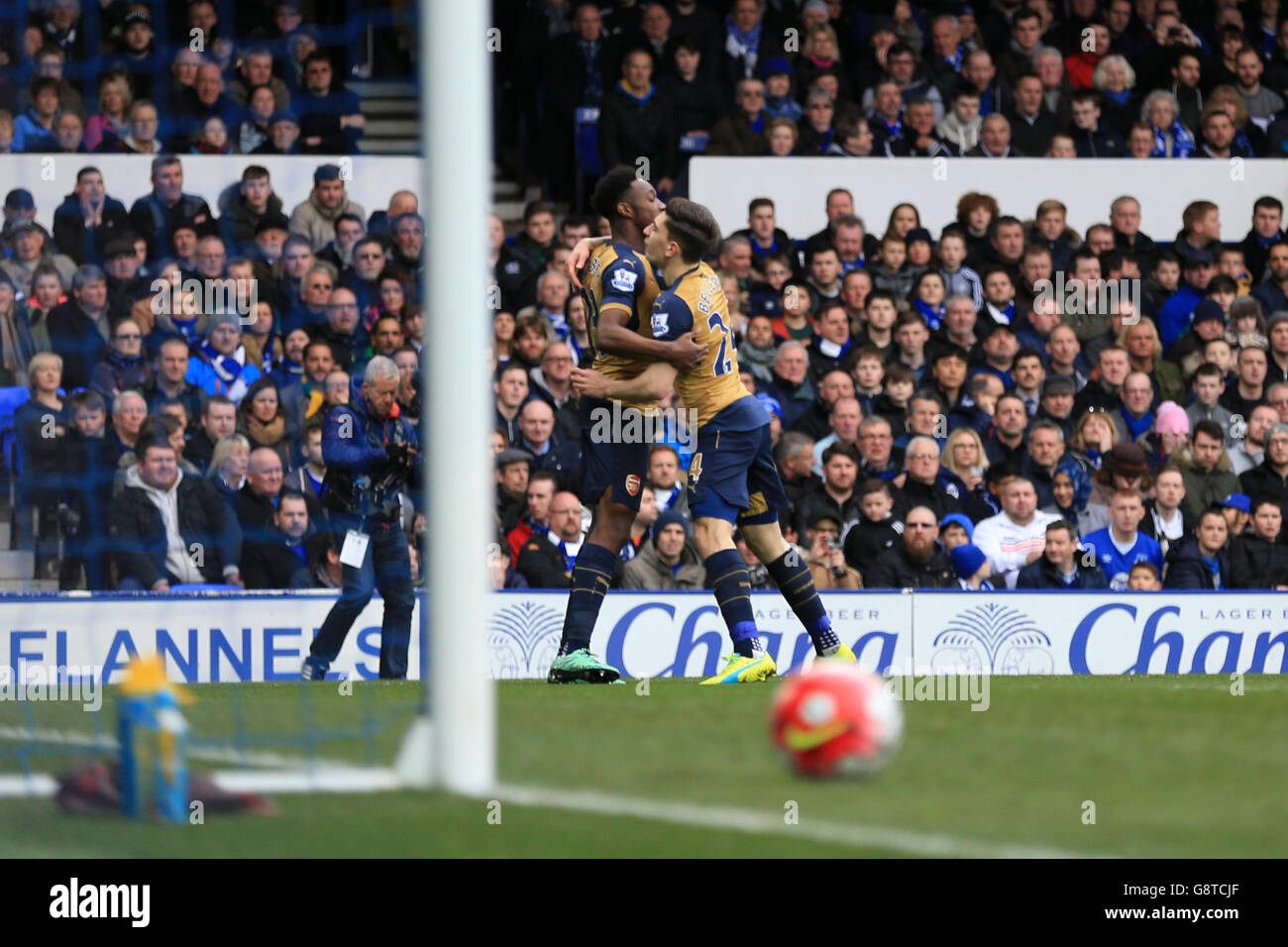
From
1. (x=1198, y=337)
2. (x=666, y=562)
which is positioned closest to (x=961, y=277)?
(x=1198, y=337)

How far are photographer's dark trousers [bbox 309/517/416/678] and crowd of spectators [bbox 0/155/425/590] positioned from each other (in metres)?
0.46

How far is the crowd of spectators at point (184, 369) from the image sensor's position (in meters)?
10.4

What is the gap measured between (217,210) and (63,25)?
1.42 m

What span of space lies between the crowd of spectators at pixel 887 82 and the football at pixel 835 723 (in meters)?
9.38

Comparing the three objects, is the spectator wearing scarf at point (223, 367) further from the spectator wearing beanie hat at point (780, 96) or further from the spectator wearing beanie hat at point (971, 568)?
the spectator wearing beanie hat at point (780, 96)

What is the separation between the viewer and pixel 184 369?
1082cm

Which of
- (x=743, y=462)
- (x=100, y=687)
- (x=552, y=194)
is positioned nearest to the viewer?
(x=743, y=462)

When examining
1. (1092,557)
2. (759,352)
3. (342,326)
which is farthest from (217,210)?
(1092,557)

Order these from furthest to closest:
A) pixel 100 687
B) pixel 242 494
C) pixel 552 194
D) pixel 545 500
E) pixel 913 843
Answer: pixel 552 194 → pixel 545 500 → pixel 242 494 → pixel 100 687 → pixel 913 843

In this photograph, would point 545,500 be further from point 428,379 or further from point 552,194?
point 428,379

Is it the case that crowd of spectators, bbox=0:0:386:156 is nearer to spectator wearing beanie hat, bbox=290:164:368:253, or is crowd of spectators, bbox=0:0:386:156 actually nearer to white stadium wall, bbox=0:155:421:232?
white stadium wall, bbox=0:155:421:232

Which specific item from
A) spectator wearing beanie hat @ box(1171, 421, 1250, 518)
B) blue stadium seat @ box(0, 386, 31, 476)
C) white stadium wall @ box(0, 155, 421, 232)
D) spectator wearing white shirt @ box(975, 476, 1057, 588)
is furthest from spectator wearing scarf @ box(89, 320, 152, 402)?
spectator wearing beanie hat @ box(1171, 421, 1250, 518)

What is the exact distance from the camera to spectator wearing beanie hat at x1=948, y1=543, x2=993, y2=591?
11.5m

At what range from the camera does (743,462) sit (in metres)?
8.20
